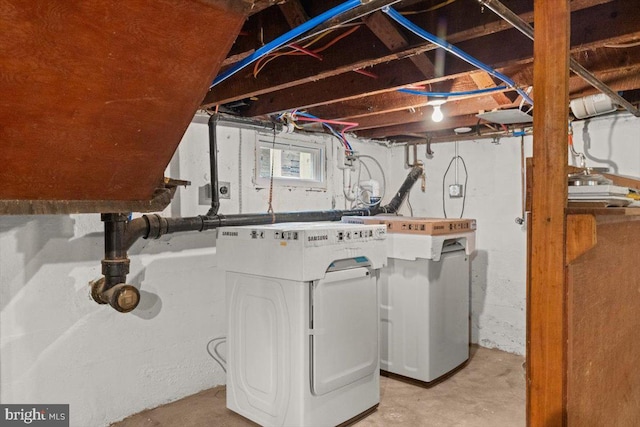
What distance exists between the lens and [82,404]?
2.31m

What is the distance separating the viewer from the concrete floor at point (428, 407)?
243 cm

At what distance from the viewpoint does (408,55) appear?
171 cm

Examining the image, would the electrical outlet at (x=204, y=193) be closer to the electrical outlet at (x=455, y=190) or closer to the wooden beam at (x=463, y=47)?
the wooden beam at (x=463, y=47)

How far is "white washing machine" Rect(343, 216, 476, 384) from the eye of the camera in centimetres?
284

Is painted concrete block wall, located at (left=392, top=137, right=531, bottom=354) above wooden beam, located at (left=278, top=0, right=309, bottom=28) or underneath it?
underneath

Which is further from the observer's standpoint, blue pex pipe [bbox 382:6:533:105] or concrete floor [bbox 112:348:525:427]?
concrete floor [bbox 112:348:525:427]

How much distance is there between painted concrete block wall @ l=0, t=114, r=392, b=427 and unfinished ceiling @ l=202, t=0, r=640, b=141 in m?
0.70

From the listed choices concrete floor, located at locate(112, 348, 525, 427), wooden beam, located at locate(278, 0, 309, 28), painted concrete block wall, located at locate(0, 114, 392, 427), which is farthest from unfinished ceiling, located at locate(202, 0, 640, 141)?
concrete floor, located at locate(112, 348, 525, 427)

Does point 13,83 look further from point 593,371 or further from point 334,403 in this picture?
point 334,403

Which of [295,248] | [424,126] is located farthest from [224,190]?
[424,126]

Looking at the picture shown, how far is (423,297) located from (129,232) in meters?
1.93

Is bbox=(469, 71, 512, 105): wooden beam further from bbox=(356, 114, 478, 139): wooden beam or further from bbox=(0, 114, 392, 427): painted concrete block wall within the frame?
bbox=(0, 114, 392, 427): painted concrete block wall

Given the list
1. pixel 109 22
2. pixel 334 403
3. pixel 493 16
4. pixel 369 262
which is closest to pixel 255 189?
pixel 369 262

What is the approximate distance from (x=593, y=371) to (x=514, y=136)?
2.68 meters
